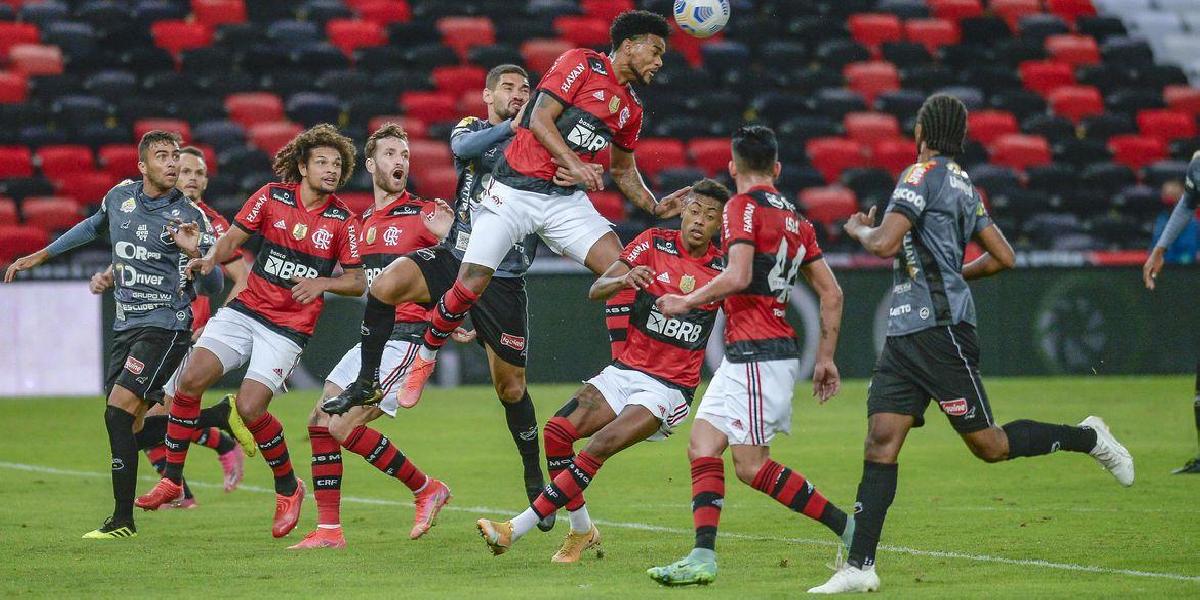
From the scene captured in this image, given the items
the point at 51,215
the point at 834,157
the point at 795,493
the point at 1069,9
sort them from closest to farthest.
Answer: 1. the point at 795,493
2. the point at 51,215
3. the point at 834,157
4. the point at 1069,9

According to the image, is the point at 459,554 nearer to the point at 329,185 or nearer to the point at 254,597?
the point at 254,597

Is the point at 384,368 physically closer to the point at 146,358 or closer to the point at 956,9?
the point at 146,358

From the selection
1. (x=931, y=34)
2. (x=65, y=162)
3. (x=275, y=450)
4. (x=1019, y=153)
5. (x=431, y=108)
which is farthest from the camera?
(x=931, y=34)

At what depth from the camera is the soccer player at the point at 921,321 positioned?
275 inches

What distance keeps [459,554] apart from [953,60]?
21200 mm

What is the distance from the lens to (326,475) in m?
9.14

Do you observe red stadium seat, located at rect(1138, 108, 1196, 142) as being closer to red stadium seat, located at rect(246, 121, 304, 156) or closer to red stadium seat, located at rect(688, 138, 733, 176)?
red stadium seat, located at rect(688, 138, 733, 176)

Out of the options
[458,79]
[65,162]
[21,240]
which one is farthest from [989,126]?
[21,240]

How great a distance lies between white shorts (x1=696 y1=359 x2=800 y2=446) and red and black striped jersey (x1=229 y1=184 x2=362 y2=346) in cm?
323

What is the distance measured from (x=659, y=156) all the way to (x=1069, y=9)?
11104 mm

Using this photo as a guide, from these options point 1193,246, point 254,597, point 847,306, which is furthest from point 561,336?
point 254,597

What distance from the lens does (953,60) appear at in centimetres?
2766

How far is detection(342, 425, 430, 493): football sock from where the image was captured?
9.34 m

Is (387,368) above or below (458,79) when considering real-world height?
above
